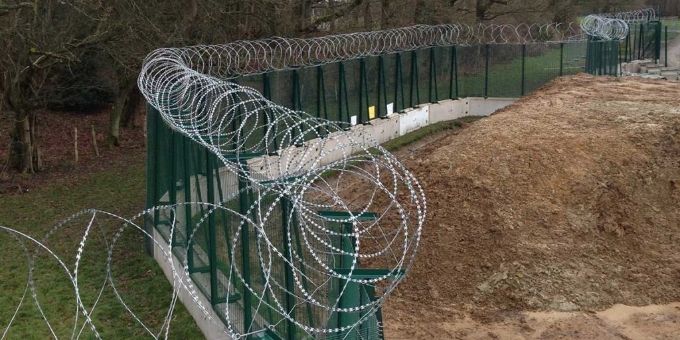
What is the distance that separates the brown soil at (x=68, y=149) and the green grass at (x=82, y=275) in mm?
1769

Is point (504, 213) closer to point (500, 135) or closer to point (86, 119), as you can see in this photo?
point (500, 135)

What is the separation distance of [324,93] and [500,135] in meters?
5.27

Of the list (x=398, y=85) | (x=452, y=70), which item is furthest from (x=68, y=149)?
(x=452, y=70)

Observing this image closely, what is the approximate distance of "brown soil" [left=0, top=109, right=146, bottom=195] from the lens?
56.0ft

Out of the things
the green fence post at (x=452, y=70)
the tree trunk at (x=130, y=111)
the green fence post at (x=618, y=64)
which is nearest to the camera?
the green fence post at (x=452, y=70)

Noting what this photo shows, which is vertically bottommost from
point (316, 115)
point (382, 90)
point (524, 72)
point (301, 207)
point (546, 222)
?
point (546, 222)

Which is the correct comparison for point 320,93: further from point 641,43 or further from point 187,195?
point 641,43

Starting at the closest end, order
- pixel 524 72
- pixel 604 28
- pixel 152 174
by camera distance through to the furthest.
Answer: pixel 152 174 < pixel 524 72 < pixel 604 28

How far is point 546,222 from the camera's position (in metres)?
11.3

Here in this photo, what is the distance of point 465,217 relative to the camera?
11445mm

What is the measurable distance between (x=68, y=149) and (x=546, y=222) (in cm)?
1529

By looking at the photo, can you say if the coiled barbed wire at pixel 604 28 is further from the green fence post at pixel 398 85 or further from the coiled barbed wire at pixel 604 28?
the green fence post at pixel 398 85

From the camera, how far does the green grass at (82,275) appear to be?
8820mm

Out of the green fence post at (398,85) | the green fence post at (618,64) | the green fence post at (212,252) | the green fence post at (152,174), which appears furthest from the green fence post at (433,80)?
the green fence post at (212,252)
